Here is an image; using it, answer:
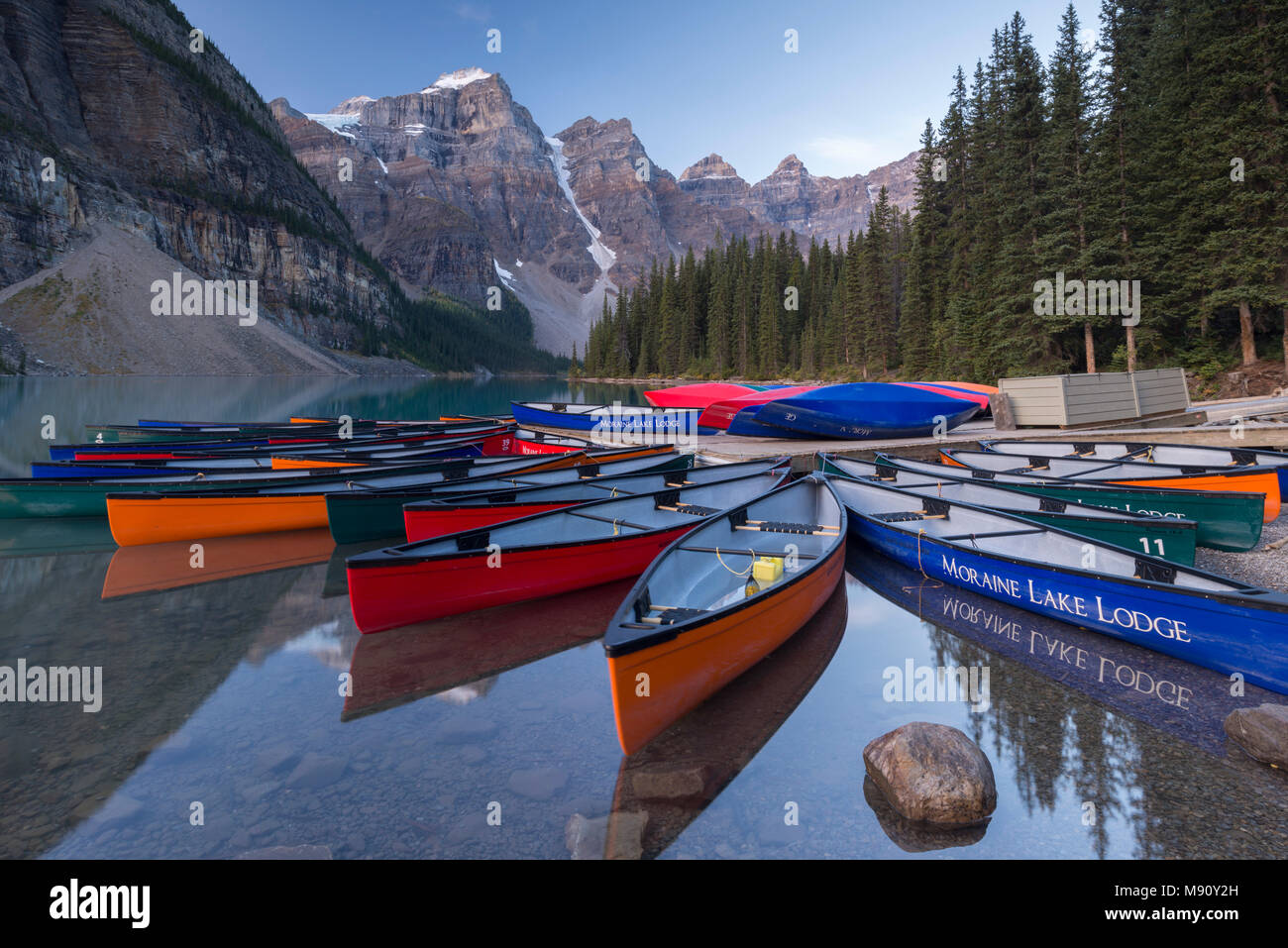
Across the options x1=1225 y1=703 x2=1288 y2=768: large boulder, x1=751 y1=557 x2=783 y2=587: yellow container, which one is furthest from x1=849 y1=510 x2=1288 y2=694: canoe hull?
x1=751 y1=557 x2=783 y2=587: yellow container

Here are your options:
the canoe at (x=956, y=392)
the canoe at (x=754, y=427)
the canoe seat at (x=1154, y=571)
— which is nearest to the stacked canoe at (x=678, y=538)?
the canoe seat at (x=1154, y=571)

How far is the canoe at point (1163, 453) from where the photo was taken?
482 inches


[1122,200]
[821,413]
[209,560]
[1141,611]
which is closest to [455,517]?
[209,560]

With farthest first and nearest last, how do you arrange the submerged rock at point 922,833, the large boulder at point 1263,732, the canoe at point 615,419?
the canoe at point 615,419
the large boulder at point 1263,732
the submerged rock at point 922,833

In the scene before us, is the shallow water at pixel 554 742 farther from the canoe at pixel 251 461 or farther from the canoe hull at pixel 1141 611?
the canoe at pixel 251 461

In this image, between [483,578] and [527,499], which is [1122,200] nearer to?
[527,499]

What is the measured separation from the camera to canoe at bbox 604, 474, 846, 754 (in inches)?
197

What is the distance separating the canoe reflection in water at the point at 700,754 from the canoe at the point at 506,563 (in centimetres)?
298

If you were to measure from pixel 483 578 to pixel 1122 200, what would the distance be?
35.4 m

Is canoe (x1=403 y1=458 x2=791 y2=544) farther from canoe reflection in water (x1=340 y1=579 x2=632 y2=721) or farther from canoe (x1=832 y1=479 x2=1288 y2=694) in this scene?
canoe (x1=832 y1=479 x2=1288 y2=694)

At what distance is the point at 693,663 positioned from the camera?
17.9 feet

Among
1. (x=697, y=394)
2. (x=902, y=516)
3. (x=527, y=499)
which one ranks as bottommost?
(x=902, y=516)

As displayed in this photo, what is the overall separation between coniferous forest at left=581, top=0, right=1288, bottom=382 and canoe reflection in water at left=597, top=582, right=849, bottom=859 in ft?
99.0
